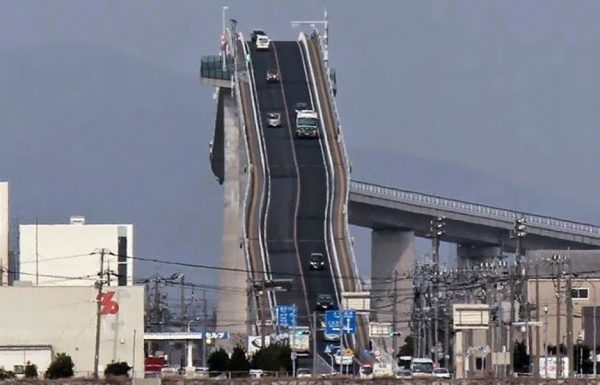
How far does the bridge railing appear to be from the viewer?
15750cm

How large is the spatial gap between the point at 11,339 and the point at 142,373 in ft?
36.7

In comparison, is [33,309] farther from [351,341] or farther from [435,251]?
[435,251]

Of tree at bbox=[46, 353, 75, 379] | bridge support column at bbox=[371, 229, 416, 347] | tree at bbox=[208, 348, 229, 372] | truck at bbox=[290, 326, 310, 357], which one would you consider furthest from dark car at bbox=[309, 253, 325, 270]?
tree at bbox=[46, 353, 75, 379]

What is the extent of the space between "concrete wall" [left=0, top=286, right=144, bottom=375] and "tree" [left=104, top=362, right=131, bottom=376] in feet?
26.3

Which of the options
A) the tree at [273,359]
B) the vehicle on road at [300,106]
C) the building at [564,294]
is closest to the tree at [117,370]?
the tree at [273,359]

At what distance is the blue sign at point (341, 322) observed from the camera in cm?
10162

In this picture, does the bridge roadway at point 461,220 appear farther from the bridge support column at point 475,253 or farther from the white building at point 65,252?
the white building at point 65,252

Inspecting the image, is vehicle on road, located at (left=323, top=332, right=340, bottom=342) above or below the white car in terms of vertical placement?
below

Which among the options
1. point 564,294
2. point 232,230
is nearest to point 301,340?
point 564,294

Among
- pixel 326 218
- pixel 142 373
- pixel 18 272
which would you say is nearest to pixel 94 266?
pixel 18 272

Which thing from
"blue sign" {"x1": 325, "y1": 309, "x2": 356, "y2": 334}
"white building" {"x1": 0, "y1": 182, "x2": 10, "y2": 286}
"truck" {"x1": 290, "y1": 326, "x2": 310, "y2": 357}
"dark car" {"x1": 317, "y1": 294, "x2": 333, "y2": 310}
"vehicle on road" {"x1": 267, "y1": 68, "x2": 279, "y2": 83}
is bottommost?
"truck" {"x1": 290, "y1": 326, "x2": 310, "y2": 357}

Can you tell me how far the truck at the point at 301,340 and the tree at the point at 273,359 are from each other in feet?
13.1

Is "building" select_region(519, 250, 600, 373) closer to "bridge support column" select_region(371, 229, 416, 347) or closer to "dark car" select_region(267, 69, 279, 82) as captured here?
"bridge support column" select_region(371, 229, 416, 347)

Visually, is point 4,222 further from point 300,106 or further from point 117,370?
point 117,370
